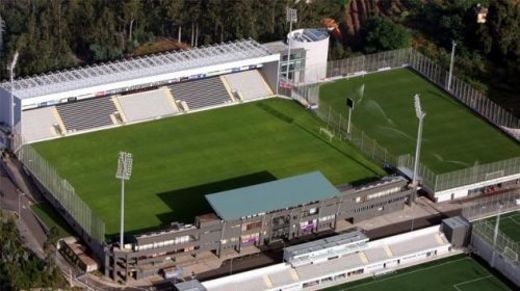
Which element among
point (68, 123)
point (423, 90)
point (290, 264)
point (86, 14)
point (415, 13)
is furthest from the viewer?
point (415, 13)

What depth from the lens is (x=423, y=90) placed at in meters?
109

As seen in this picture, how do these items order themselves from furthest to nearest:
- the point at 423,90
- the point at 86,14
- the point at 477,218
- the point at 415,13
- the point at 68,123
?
the point at 415,13, the point at 86,14, the point at 423,90, the point at 68,123, the point at 477,218

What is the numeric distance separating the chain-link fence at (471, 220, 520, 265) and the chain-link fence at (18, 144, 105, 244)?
25.3 metres

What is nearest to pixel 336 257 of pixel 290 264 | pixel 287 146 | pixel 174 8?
pixel 290 264

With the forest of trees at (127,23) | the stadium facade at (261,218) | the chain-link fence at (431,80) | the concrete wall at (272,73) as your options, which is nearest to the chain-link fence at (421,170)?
the chain-link fence at (431,80)

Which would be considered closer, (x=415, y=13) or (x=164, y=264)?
(x=164, y=264)

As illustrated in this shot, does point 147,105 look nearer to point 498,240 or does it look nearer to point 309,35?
point 309,35

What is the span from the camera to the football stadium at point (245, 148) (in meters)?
85.0

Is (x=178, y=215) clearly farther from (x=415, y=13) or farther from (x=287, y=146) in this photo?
(x=415, y=13)

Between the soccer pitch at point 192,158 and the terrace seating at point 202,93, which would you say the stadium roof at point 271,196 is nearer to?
the soccer pitch at point 192,158

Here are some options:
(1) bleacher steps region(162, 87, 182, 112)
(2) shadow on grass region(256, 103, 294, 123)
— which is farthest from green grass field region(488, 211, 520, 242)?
(1) bleacher steps region(162, 87, 182, 112)

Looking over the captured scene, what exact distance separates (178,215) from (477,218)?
20.8 metres

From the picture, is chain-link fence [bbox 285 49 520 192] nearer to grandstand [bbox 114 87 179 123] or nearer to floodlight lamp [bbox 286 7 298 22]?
floodlight lamp [bbox 286 7 298 22]

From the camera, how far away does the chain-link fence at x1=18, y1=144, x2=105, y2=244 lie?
277 feet
